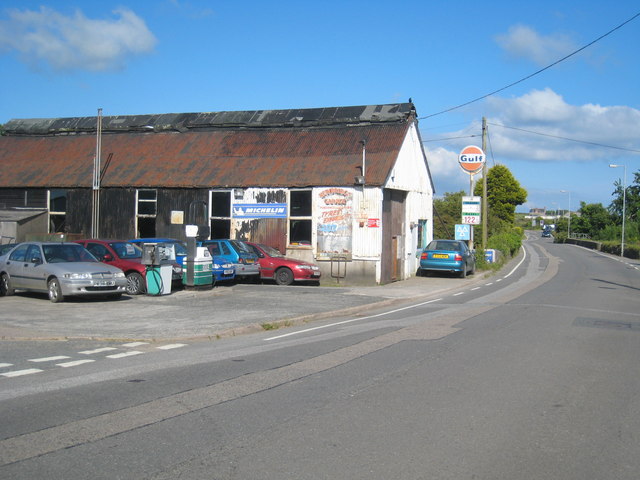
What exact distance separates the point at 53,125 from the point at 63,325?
23.4 meters

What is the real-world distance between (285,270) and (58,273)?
8850 mm

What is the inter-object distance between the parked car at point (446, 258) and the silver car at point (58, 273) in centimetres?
1478

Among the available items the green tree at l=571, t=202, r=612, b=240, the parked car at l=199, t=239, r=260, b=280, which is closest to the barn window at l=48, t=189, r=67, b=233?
the parked car at l=199, t=239, r=260, b=280

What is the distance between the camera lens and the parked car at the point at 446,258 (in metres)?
27.6

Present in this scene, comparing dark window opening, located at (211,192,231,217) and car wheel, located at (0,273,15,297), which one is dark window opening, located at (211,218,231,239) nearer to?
dark window opening, located at (211,192,231,217)

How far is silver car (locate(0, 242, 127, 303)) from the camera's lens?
51.8 feet

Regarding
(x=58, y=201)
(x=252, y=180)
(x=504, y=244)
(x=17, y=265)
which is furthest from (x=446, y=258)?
(x=504, y=244)

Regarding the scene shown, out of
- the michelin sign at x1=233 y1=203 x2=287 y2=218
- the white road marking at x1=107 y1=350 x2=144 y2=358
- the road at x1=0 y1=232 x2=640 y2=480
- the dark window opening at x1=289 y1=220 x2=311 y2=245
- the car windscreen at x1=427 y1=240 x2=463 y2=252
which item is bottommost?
the white road marking at x1=107 y1=350 x2=144 y2=358

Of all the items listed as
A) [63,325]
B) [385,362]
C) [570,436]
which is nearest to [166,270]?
[63,325]

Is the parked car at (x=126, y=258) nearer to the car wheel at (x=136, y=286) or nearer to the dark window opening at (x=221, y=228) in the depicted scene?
the car wheel at (x=136, y=286)

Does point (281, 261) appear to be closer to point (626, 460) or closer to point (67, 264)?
point (67, 264)

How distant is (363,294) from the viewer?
1983 centimetres

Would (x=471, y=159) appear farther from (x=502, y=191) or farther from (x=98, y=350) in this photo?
(x=502, y=191)

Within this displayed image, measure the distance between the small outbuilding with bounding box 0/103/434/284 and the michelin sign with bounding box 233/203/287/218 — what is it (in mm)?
44
